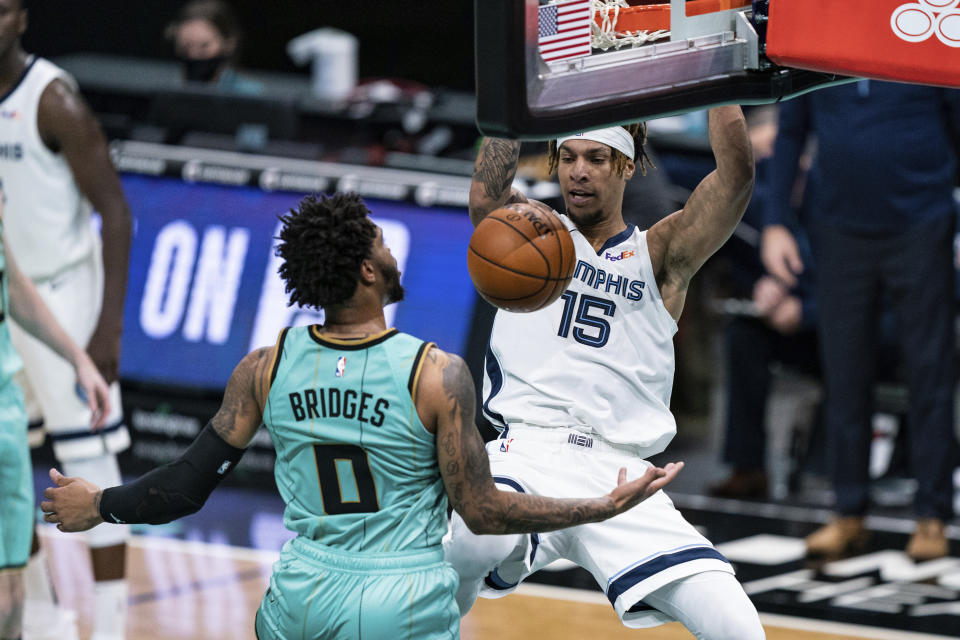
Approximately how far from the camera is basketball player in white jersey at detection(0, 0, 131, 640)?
5820 millimetres

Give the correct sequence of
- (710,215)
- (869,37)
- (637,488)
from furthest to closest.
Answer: (710,215)
(869,37)
(637,488)

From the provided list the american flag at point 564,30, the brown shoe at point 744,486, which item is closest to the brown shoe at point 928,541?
the brown shoe at point 744,486

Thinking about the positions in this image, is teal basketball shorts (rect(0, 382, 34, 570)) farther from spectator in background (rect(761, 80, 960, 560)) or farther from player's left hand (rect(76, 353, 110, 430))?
spectator in background (rect(761, 80, 960, 560))

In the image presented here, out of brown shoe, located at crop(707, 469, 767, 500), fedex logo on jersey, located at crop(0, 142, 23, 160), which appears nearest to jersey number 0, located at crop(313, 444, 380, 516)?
fedex logo on jersey, located at crop(0, 142, 23, 160)

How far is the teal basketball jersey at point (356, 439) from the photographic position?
3.77 meters

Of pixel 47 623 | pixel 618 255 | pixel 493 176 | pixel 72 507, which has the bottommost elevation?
pixel 47 623

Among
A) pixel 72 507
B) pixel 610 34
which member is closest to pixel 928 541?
pixel 610 34

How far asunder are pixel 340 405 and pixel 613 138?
1.30 metres

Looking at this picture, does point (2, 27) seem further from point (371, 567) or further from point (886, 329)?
point (886, 329)

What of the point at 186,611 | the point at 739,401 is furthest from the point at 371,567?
the point at 739,401

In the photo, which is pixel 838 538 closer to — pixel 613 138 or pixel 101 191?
pixel 613 138

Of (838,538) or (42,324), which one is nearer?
(42,324)

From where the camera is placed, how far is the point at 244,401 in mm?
3926

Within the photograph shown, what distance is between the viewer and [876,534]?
7875 millimetres
